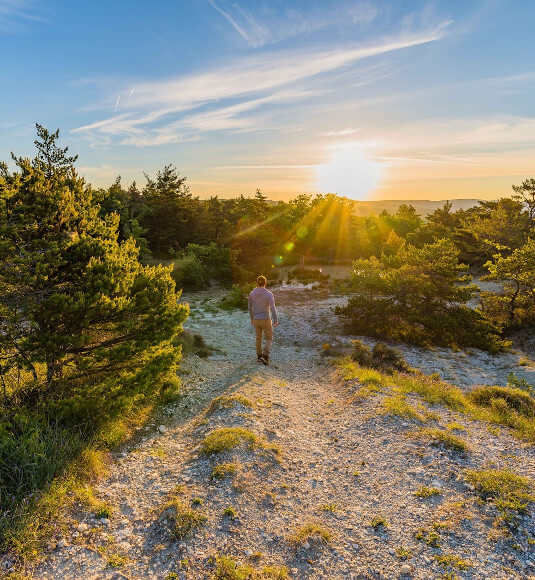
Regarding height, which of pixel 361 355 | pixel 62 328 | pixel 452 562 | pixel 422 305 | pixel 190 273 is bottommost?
pixel 361 355

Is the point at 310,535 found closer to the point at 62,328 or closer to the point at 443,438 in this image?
the point at 443,438

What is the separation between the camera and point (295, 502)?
5.98 metres

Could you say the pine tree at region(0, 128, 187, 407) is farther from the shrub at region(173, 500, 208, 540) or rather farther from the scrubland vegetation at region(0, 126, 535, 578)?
the shrub at region(173, 500, 208, 540)

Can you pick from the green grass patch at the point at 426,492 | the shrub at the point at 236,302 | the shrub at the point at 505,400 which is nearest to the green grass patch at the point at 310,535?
the green grass patch at the point at 426,492

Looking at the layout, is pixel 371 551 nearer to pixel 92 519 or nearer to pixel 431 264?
pixel 92 519

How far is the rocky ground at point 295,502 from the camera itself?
4621 millimetres

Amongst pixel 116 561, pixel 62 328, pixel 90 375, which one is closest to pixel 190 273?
pixel 90 375

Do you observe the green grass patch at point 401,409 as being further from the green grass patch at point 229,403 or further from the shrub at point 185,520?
the shrub at point 185,520

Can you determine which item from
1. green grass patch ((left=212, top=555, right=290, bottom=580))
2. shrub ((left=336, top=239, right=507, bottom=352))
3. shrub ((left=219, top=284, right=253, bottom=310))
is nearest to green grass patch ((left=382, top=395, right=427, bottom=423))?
green grass patch ((left=212, top=555, right=290, bottom=580))

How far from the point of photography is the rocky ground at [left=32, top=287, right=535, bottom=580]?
Answer: 462cm

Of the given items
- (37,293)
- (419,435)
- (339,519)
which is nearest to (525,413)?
(419,435)

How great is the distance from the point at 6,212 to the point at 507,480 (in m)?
10.6

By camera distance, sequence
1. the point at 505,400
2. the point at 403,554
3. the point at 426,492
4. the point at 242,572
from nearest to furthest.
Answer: the point at 242,572, the point at 403,554, the point at 426,492, the point at 505,400

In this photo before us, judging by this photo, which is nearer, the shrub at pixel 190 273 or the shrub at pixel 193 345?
the shrub at pixel 193 345
